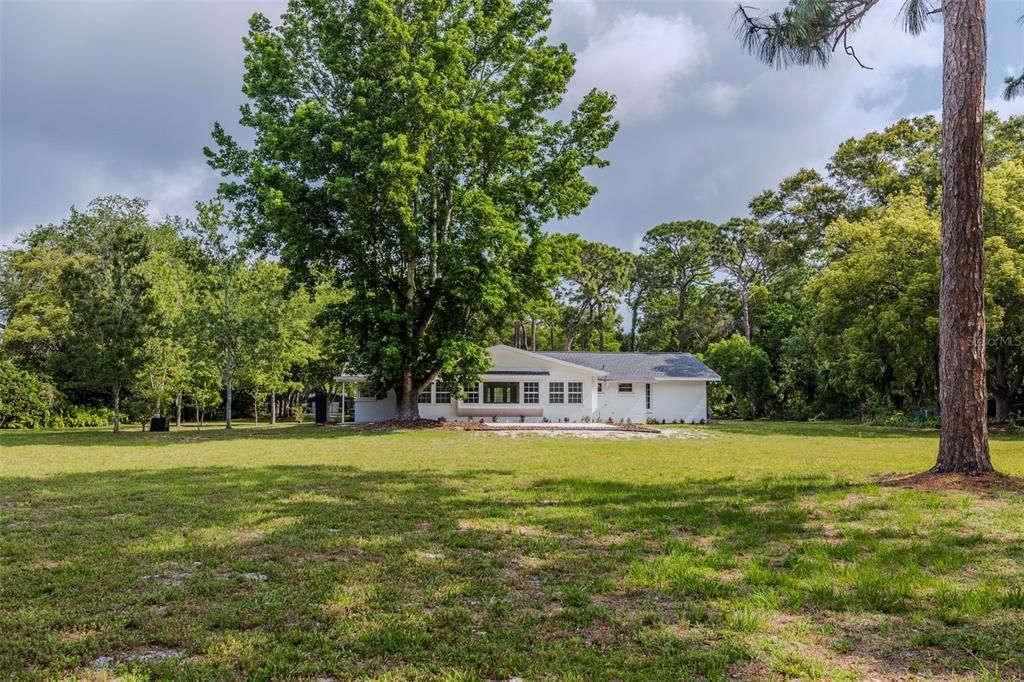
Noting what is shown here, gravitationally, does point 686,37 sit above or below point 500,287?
above

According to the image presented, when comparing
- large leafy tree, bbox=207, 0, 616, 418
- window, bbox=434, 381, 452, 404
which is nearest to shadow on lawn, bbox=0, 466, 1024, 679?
large leafy tree, bbox=207, 0, 616, 418

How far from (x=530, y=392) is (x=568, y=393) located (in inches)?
71.6

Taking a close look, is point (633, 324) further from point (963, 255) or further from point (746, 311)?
point (963, 255)

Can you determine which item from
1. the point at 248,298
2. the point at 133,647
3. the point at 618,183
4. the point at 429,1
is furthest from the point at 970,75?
the point at 248,298

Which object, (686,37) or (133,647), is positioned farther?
(686,37)

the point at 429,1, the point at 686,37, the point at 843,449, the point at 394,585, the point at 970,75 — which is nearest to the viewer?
the point at 394,585

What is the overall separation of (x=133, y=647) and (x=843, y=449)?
14882 millimetres

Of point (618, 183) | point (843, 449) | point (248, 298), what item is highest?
point (618, 183)

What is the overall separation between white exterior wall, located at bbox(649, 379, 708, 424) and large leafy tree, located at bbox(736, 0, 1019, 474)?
73.0ft

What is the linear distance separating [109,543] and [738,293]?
43865 mm

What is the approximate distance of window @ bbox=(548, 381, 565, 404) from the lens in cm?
2862

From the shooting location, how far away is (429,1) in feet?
69.9

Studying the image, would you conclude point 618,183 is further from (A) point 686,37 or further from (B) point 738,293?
(B) point 738,293

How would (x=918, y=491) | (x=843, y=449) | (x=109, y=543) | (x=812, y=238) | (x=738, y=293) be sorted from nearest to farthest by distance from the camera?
(x=109, y=543) → (x=918, y=491) → (x=843, y=449) → (x=812, y=238) → (x=738, y=293)
